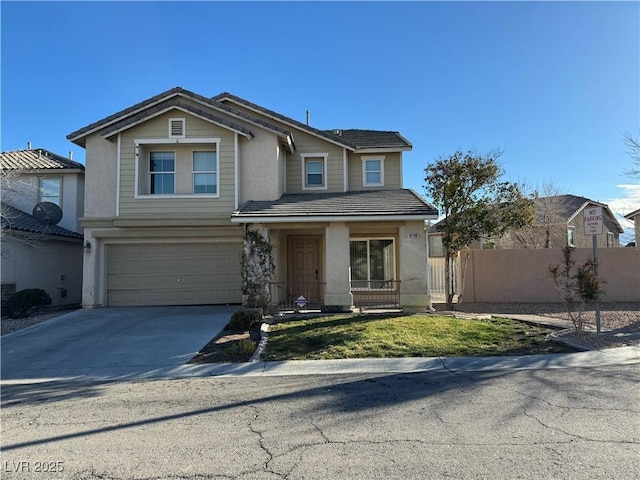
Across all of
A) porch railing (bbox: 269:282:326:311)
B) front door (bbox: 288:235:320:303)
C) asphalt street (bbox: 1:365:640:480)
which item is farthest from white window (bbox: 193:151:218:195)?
asphalt street (bbox: 1:365:640:480)

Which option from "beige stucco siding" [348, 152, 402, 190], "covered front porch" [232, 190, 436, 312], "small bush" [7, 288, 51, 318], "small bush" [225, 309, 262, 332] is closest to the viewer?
"small bush" [225, 309, 262, 332]

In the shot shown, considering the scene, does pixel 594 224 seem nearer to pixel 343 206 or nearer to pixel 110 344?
pixel 343 206

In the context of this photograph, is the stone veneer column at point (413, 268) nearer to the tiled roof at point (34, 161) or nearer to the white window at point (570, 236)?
the tiled roof at point (34, 161)

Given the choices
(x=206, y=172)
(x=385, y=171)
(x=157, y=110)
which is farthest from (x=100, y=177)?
(x=385, y=171)

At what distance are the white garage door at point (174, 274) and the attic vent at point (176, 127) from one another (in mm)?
3850

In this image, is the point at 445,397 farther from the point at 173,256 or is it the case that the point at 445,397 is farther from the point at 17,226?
the point at 17,226

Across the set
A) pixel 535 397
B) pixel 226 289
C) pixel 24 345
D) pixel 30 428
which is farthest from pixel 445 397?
pixel 226 289

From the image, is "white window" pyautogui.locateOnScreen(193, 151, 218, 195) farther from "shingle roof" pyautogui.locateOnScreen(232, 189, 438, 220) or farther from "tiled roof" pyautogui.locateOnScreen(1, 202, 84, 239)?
"tiled roof" pyautogui.locateOnScreen(1, 202, 84, 239)

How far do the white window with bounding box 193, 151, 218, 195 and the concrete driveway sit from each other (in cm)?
413

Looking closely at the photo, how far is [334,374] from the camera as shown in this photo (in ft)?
23.6

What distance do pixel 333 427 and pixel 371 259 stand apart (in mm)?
11618

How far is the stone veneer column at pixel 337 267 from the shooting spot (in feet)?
42.3

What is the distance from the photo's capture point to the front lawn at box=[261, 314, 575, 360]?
840cm

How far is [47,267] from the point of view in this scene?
16.4m
